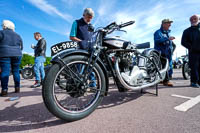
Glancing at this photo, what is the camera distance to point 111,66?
5.37 feet

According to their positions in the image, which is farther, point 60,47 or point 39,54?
point 39,54

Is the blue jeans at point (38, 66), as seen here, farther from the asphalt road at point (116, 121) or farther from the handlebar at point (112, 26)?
the handlebar at point (112, 26)

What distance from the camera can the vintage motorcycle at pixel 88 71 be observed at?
116 centimetres

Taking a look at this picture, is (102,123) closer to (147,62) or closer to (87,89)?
(87,89)

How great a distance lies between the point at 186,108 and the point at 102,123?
1233 mm

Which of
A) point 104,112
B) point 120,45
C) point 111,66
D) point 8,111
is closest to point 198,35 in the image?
point 120,45

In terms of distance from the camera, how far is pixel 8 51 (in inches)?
97.8

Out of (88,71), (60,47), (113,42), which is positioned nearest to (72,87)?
(88,71)

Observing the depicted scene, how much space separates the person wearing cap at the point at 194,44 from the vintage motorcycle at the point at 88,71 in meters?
1.76

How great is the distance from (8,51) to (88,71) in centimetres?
225

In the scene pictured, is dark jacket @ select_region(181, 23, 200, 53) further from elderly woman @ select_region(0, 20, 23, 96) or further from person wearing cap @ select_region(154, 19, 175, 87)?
elderly woman @ select_region(0, 20, 23, 96)

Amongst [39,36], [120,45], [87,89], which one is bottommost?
[87,89]

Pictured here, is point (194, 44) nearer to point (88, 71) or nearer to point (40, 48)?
point (88, 71)

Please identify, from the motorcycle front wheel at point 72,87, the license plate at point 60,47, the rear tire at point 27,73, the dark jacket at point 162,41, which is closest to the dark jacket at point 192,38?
the dark jacket at point 162,41
